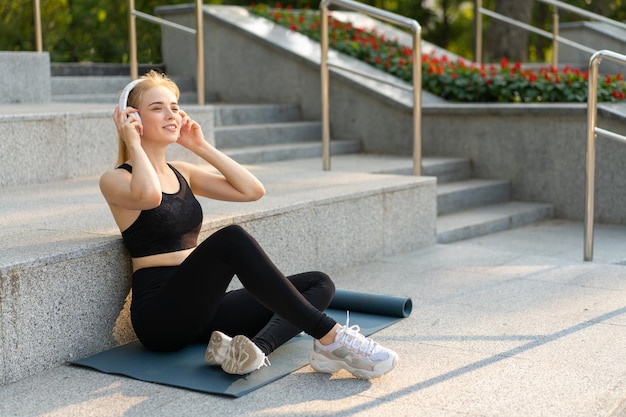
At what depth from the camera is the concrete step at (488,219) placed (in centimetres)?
693

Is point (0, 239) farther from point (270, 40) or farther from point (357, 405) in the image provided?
point (270, 40)

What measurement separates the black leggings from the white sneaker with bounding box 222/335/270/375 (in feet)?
0.52

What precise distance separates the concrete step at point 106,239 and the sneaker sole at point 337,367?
92 cm

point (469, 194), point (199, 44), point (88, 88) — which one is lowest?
point (469, 194)

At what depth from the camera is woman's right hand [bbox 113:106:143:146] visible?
3627mm

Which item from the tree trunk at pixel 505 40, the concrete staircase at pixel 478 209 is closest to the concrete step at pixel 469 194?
the concrete staircase at pixel 478 209

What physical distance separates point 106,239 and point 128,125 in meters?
0.52

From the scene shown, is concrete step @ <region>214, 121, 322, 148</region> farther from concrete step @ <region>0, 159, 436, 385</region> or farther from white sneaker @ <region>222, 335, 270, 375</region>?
white sneaker @ <region>222, 335, 270, 375</region>

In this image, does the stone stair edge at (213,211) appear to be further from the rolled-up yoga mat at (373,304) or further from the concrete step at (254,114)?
the concrete step at (254,114)

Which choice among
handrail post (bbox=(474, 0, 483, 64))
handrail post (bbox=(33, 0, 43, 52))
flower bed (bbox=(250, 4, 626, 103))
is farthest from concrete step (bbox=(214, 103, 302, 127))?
handrail post (bbox=(474, 0, 483, 64))

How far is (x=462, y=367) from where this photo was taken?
3.64m

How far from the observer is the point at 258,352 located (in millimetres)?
3434

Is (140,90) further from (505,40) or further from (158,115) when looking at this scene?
(505,40)

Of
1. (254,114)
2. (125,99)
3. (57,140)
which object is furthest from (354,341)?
(254,114)
